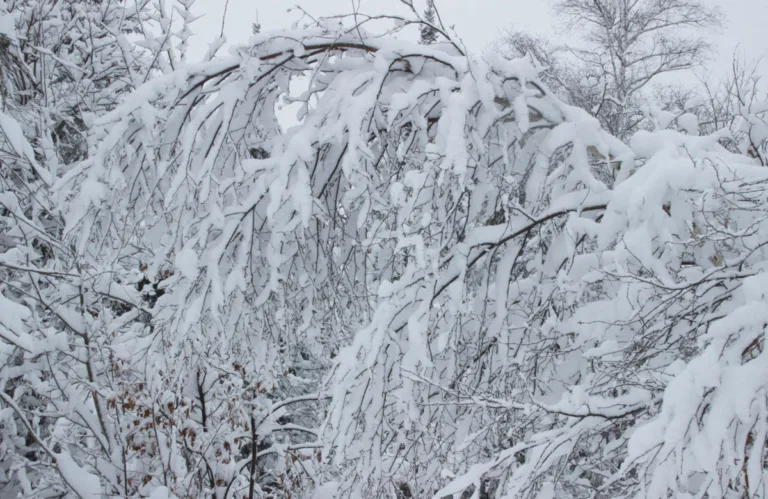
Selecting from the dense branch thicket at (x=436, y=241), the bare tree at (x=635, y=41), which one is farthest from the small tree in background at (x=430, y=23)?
the bare tree at (x=635, y=41)

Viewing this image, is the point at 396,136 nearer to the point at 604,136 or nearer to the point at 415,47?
the point at 415,47

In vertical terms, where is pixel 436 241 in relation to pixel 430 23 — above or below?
below

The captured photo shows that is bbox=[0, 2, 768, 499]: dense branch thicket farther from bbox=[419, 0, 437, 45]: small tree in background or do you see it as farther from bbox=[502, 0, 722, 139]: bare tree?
bbox=[502, 0, 722, 139]: bare tree

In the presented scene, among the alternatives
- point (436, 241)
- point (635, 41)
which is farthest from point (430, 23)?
point (635, 41)

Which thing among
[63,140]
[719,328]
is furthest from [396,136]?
[63,140]

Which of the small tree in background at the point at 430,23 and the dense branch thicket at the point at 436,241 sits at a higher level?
the small tree in background at the point at 430,23

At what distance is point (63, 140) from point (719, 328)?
7194 mm

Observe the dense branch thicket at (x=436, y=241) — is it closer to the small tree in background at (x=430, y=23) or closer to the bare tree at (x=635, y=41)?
the small tree in background at (x=430, y=23)

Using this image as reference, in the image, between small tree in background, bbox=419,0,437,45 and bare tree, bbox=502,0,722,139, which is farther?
bare tree, bbox=502,0,722,139

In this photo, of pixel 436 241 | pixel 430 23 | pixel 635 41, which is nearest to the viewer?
pixel 436 241

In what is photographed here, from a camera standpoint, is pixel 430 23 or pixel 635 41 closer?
pixel 430 23

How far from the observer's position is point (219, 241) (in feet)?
7.74

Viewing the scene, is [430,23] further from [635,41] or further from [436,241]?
[635,41]

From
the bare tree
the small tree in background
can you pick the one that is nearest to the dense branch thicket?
the small tree in background
